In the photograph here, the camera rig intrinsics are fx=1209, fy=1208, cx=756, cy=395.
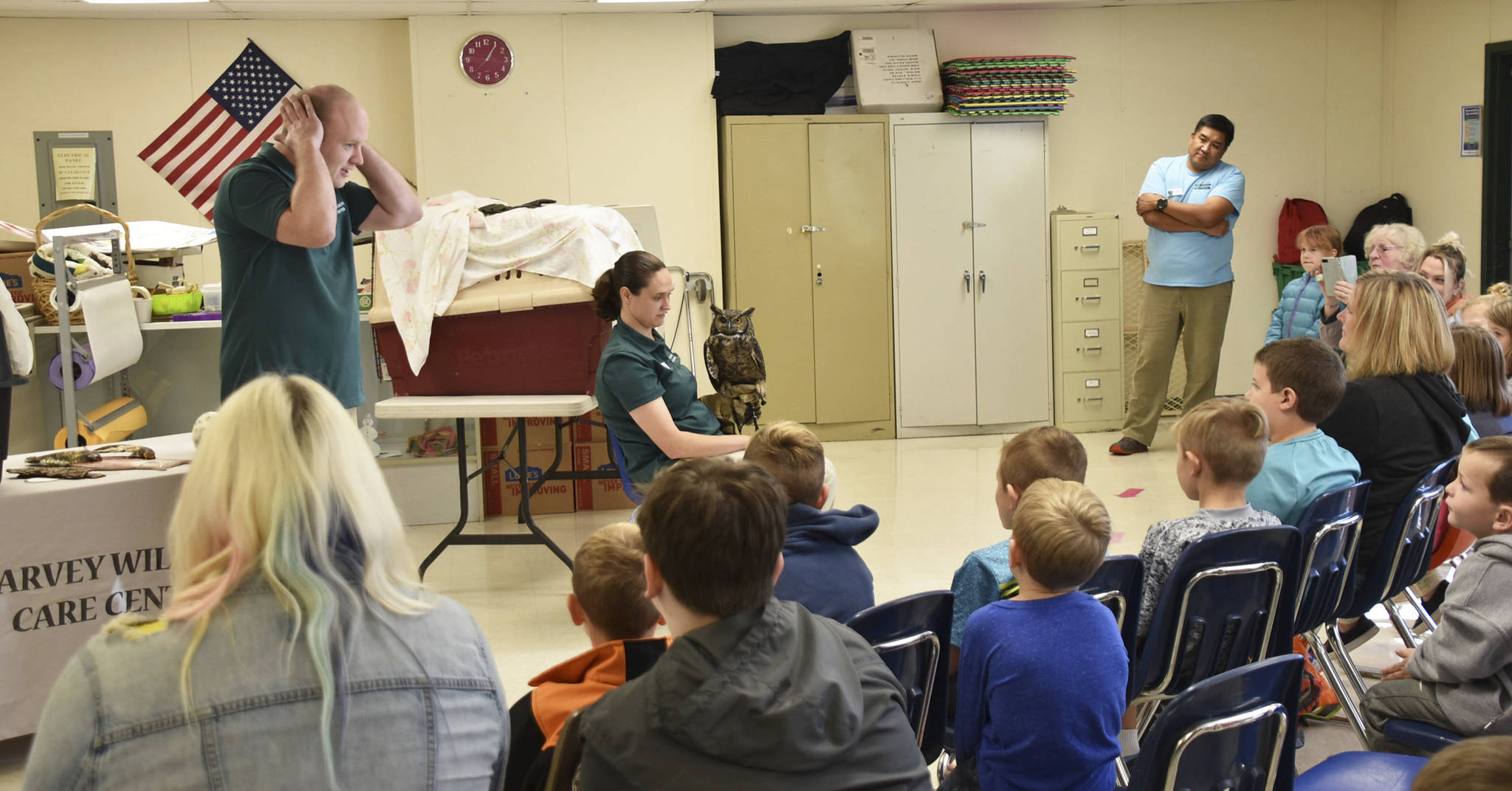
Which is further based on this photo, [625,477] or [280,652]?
[625,477]

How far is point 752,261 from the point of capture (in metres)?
7.27

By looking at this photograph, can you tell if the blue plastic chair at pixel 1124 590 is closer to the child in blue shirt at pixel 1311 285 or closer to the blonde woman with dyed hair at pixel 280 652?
the blonde woman with dyed hair at pixel 280 652

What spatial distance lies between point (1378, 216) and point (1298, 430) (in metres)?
5.49

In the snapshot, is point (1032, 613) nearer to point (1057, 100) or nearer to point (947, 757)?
point (947, 757)

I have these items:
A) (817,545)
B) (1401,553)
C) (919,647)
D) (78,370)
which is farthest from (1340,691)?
(78,370)

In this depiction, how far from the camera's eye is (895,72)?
729 cm

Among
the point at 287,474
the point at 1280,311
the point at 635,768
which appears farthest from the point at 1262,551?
the point at 1280,311

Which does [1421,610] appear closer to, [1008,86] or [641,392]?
[641,392]

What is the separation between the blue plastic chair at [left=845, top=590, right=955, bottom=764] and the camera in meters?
2.04

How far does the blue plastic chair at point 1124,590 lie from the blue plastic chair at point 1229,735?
1.85 feet

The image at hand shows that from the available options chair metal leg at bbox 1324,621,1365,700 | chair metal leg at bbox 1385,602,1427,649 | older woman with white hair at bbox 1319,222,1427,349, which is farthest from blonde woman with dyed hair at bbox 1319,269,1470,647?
older woman with white hair at bbox 1319,222,1427,349

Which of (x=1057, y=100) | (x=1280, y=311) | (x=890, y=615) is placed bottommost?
(x=890, y=615)

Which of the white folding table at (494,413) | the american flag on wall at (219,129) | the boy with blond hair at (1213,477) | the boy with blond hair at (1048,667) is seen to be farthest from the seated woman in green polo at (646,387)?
the american flag on wall at (219,129)

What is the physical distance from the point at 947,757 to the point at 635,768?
4.45ft
